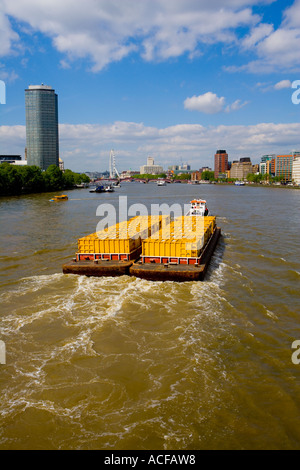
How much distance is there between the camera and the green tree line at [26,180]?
419 feet

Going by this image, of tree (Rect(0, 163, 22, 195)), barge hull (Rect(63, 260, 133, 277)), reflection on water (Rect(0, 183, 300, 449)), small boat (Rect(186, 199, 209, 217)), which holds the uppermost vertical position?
tree (Rect(0, 163, 22, 195))

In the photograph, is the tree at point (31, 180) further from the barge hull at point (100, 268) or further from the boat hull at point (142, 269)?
the boat hull at point (142, 269)

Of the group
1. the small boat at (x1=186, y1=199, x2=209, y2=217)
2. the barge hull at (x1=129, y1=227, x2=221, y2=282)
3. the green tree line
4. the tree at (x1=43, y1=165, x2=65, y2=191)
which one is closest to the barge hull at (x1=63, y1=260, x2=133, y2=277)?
the barge hull at (x1=129, y1=227, x2=221, y2=282)

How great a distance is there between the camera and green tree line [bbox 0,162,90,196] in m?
128

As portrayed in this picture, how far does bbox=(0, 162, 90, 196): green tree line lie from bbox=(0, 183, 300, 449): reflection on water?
111 metres

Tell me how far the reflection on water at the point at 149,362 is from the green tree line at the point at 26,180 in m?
111

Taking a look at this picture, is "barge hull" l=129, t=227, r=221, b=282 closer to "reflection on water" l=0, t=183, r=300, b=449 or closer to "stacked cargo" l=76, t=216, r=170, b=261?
"reflection on water" l=0, t=183, r=300, b=449

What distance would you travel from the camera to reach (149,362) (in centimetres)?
1391

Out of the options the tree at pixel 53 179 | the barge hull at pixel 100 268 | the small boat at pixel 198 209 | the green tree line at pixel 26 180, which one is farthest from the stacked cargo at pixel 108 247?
the tree at pixel 53 179

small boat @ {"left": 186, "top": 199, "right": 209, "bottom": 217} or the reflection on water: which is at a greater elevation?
small boat @ {"left": 186, "top": 199, "right": 209, "bottom": 217}

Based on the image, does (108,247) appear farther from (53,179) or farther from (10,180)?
(53,179)

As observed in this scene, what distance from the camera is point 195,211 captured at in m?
49.6

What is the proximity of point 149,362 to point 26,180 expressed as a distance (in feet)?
463
